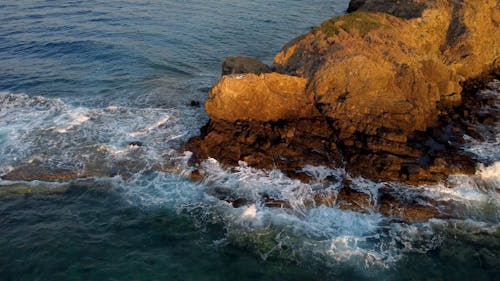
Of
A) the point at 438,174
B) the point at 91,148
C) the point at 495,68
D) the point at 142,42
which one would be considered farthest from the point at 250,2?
the point at 438,174

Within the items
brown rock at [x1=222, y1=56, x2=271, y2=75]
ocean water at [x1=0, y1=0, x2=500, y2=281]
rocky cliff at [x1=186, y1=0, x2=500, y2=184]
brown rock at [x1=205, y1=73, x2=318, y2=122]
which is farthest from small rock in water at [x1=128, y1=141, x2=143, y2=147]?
brown rock at [x1=222, y1=56, x2=271, y2=75]

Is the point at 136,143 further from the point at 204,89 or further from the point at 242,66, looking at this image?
the point at 242,66

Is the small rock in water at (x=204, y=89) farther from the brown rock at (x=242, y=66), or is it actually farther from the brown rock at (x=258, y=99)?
the brown rock at (x=258, y=99)

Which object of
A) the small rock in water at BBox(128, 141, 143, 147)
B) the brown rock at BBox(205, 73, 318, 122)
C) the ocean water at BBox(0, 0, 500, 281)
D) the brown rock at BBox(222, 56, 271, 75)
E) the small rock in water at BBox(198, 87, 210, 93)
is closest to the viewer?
the ocean water at BBox(0, 0, 500, 281)

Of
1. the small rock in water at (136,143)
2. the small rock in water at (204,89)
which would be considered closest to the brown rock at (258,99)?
the small rock in water at (136,143)

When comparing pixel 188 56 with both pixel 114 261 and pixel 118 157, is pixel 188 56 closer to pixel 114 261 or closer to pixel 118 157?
pixel 118 157

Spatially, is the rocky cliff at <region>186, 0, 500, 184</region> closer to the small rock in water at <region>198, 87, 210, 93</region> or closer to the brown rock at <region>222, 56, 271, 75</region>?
the brown rock at <region>222, 56, 271, 75</region>

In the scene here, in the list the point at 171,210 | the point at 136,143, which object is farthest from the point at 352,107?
the point at 136,143
